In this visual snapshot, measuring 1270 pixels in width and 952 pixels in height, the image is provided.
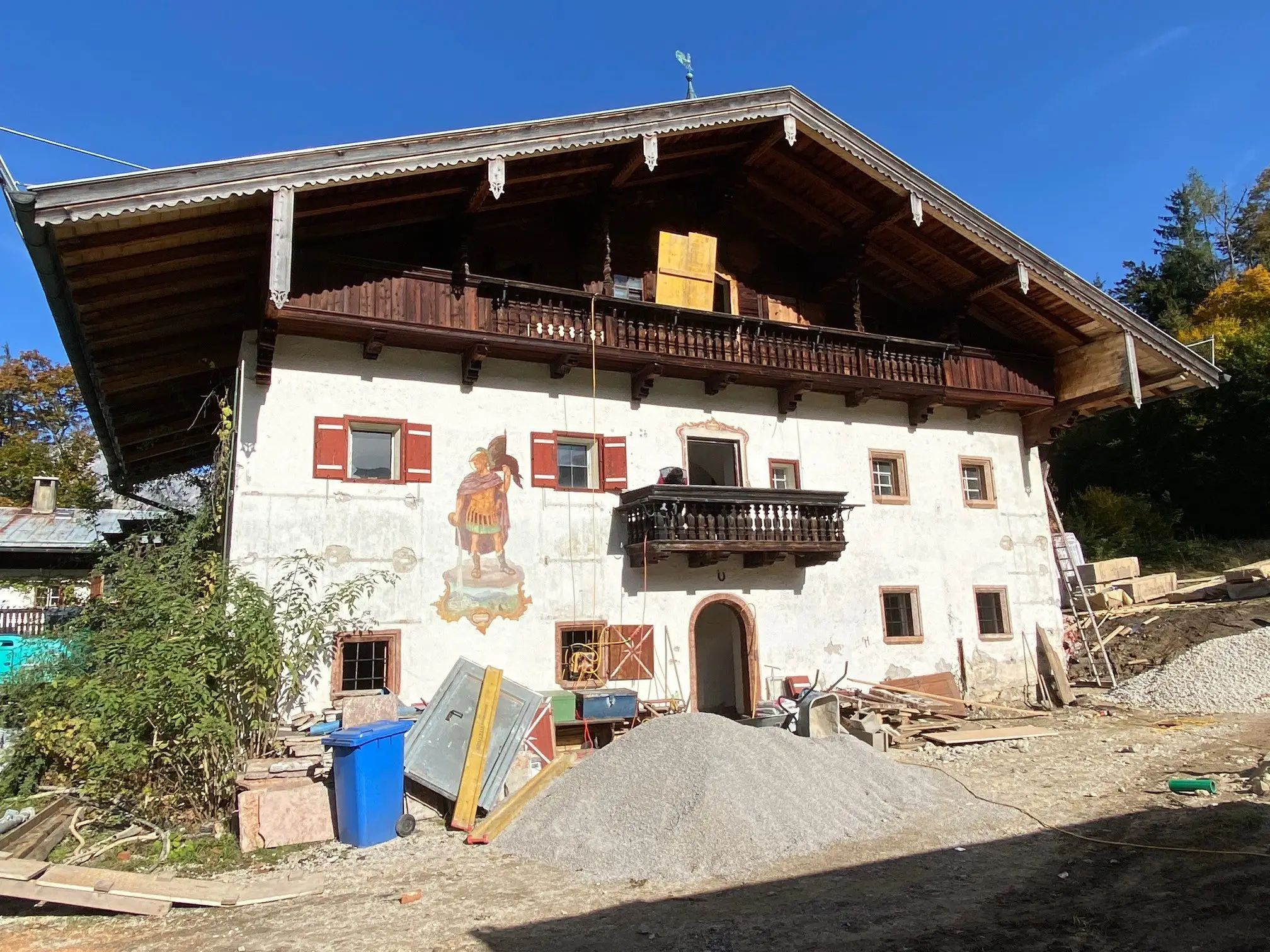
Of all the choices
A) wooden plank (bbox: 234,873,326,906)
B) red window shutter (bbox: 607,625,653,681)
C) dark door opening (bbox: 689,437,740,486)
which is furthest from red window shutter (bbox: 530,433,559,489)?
wooden plank (bbox: 234,873,326,906)

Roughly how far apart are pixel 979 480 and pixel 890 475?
2.67 metres

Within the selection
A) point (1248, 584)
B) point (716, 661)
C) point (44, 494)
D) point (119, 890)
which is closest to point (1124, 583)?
point (1248, 584)

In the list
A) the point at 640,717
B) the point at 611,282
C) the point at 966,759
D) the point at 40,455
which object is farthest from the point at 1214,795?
the point at 40,455

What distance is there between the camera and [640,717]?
14305 mm

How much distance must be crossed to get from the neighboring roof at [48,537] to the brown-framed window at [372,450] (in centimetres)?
1331

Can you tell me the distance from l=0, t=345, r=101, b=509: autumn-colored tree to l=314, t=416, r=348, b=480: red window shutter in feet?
105

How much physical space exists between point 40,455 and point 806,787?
142ft

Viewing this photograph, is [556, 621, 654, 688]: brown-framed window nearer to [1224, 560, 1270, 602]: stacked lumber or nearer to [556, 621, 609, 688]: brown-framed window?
[556, 621, 609, 688]: brown-framed window

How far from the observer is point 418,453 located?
14242mm

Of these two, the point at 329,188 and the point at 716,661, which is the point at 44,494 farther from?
the point at 716,661

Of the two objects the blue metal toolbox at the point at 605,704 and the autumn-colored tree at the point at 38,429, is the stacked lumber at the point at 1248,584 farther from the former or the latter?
the autumn-colored tree at the point at 38,429


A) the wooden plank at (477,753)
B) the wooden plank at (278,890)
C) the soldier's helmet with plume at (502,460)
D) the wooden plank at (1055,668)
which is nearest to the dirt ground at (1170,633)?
the wooden plank at (1055,668)

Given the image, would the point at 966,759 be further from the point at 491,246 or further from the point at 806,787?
the point at 491,246

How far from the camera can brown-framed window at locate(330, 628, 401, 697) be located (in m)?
13.1
